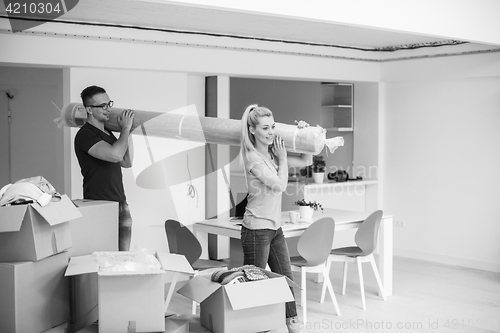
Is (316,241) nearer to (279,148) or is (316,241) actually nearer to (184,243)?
(184,243)

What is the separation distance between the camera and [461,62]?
281 inches

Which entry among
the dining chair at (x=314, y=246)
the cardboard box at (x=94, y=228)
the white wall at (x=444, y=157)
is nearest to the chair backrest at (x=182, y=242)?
the dining chair at (x=314, y=246)

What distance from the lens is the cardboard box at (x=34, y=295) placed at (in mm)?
2561

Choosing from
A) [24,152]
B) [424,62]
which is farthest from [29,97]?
[424,62]

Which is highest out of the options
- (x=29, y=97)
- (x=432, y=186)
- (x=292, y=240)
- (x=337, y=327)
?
(x=29, y=97)

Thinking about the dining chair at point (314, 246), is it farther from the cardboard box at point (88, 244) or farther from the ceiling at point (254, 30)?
the cardboard box at point (88, 244)

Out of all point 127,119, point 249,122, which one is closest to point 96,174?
point 127,119

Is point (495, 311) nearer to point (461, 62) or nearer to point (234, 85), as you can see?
point (461, 62)

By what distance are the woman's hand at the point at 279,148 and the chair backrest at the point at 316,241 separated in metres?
1.24

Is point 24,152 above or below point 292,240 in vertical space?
above

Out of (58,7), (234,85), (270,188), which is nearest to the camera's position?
(270,188)

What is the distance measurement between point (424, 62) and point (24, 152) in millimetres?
5559

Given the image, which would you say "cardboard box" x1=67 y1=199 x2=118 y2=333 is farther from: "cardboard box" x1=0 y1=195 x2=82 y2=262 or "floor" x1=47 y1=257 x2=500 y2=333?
"floor" x1=47 y1=257 x2=500 y2=333

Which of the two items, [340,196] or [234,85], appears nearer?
[340,196]
